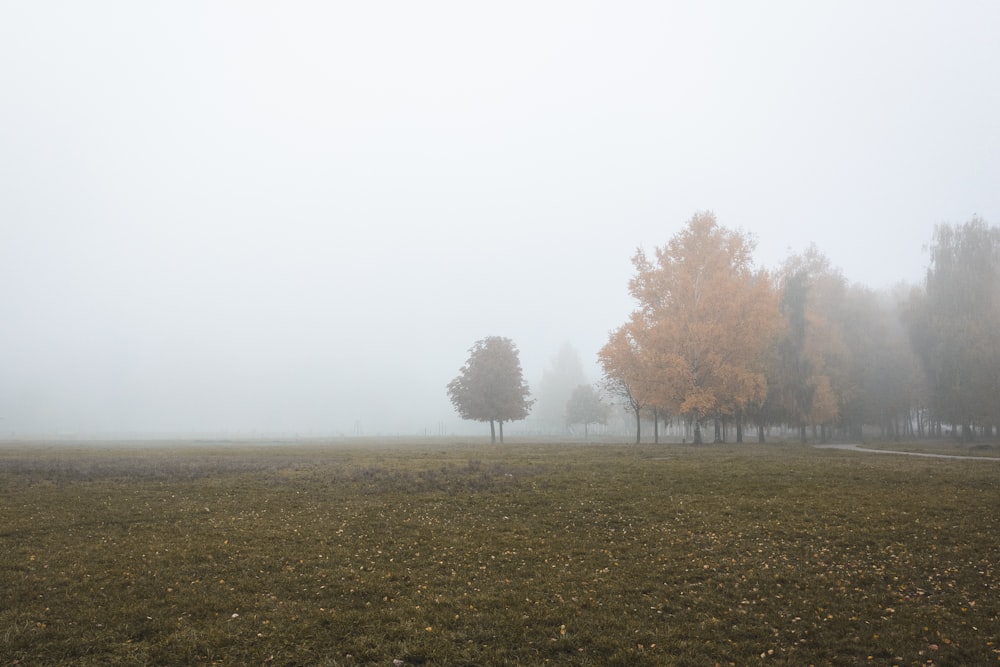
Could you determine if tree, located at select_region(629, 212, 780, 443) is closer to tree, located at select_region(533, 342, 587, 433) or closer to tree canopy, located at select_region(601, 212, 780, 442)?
tree canopy, located at select_region(601, 212, 780, 442)

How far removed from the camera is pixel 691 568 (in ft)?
50.3

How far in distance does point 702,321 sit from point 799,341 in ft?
46.1

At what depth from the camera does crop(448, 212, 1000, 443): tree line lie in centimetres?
4929

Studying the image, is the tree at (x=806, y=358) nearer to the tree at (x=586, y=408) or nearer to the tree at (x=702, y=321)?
the tree at (x=702, y=321)

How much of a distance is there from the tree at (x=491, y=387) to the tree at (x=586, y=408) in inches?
1560

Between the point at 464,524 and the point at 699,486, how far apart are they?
503 inches

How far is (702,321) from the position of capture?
5022cm

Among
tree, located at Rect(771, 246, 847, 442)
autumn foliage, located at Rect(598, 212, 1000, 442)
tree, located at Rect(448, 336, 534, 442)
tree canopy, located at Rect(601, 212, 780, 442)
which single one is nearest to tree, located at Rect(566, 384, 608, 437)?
tree, located at Rect(448, 336, 534, 442)

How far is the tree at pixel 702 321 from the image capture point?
1917 inches

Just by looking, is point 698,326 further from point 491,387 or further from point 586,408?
point 586,408

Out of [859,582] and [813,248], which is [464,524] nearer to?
[859,582]

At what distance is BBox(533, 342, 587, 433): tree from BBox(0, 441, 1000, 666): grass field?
117220 mm

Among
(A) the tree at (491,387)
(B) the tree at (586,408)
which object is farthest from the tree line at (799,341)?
(B) the tree at (586,408)

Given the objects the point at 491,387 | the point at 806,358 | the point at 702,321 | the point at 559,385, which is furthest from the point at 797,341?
the point at 559,385
